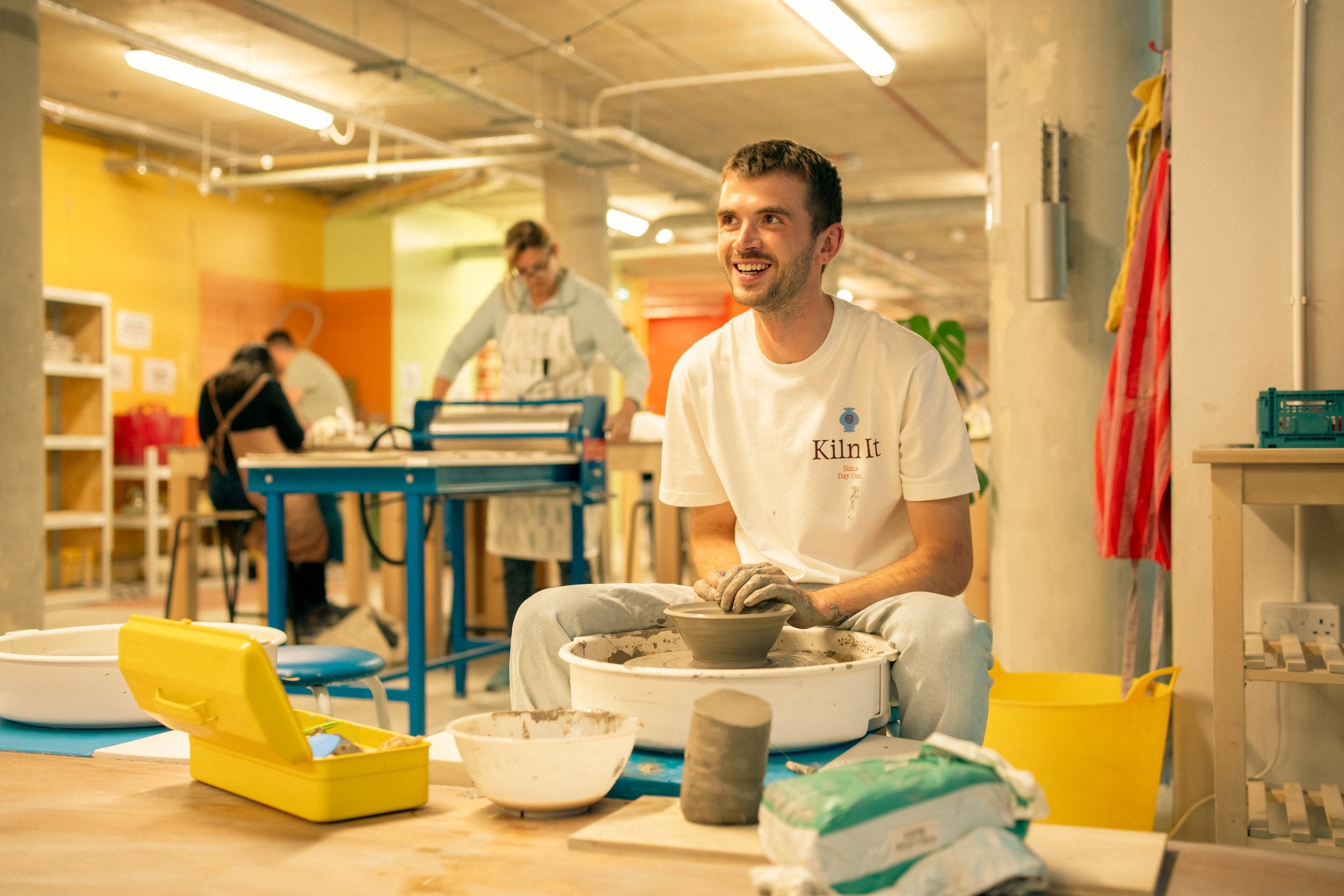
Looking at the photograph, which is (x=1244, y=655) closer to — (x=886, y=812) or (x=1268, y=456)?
(x=1268, y=456)

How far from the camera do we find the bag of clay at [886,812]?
92 centimetres

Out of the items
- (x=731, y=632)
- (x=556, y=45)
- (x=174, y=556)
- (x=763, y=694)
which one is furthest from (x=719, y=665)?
(x=556, y=45)

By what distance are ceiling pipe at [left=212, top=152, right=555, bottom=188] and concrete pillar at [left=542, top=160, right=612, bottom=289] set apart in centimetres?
36

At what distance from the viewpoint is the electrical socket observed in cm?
256

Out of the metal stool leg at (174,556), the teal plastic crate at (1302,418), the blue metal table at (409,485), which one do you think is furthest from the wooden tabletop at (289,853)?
the metal stool leg at (174,556)

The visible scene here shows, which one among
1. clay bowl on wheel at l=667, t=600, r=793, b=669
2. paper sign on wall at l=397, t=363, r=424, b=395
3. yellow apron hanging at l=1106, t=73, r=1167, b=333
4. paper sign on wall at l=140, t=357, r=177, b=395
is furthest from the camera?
paper sign on wall at l=397, t=363, r=424, b=395

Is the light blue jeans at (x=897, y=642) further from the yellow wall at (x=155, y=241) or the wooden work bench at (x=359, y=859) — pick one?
the yellow wall at (x=155, y=241)

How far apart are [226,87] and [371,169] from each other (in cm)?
201

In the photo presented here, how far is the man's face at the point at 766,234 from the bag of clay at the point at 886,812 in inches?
39.5

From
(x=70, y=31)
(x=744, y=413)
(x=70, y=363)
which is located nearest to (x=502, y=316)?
(x=744, y=413)

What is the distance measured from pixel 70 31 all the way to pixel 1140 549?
7510 millimetres

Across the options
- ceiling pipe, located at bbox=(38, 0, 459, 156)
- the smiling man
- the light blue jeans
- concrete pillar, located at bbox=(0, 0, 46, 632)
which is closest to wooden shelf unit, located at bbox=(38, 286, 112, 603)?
ceiling pipe, located at bbox=(38, 0, 459, 156)

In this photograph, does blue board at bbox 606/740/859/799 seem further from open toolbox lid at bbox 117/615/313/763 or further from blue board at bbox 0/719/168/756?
blue board at bbox 0/719/168/756

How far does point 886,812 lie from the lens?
935mm
